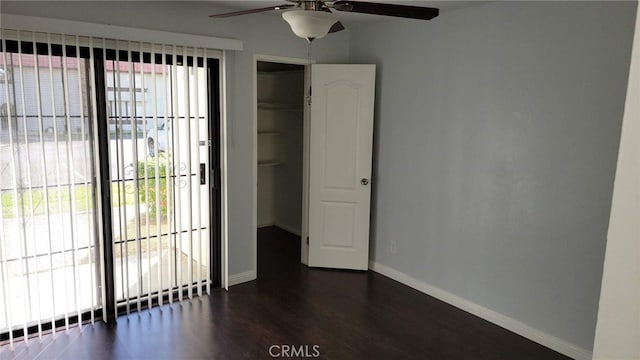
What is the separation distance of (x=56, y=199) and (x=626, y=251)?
3275 mm

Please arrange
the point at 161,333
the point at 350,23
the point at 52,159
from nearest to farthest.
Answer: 1. the point at 52,159
2. the point at 161,333
3. the point at 350,23

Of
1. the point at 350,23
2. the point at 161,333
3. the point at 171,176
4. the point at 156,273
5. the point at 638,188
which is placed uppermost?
the point at 350,23

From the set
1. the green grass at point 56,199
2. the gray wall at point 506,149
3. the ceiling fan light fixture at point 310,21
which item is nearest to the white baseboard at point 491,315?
the gray wall at point 506,149

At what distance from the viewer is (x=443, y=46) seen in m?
3.75

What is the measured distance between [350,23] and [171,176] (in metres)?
2.20

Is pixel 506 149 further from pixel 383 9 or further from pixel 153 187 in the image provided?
pixel 153 187

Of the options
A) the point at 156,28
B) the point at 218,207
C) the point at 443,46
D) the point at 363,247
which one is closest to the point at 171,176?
the point at 218,207

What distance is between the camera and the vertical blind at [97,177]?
2965 mm

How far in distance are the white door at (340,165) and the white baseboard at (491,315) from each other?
0.34m

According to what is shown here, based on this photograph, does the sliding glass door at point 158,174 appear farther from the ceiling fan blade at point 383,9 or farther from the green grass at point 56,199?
the ceiling fan blade at point 383,9

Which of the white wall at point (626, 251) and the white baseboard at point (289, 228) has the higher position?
the white wall at point (626, 251)

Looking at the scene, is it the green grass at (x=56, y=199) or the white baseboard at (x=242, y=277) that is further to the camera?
the white baseboard at (x=242, y=277)

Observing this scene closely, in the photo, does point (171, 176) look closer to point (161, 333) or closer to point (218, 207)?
point (218, 207)

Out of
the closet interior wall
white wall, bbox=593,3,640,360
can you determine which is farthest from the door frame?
white wall, bbox=593,3,640,360
